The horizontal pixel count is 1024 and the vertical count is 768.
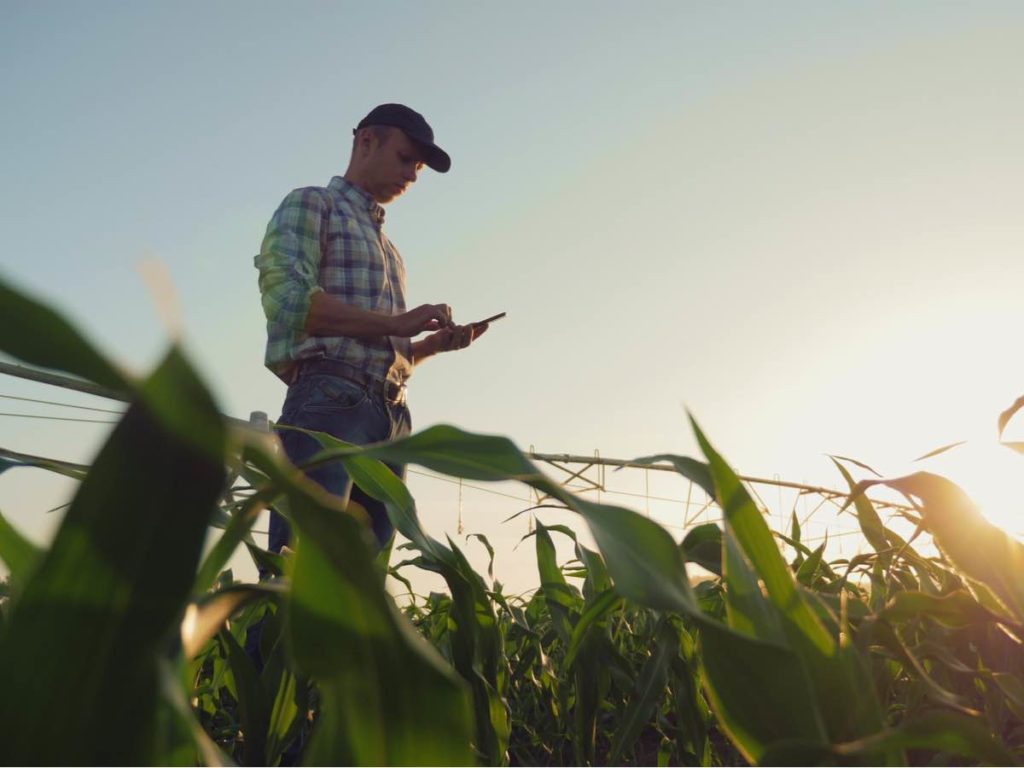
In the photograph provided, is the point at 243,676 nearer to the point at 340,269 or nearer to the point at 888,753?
the point at 888,753

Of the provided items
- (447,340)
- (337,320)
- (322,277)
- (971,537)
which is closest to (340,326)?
(337,320)

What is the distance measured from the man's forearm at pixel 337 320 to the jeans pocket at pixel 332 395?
0.45 ft

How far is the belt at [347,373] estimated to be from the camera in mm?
2135

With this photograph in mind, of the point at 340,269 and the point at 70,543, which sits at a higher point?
the point at 340,269

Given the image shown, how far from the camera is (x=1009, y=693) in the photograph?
38cm

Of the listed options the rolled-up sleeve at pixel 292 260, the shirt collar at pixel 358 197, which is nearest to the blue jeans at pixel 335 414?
the rolled-up sleeve at pixel 292 260

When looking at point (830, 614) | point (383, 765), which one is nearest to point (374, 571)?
point (383, 765)

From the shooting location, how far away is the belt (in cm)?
213

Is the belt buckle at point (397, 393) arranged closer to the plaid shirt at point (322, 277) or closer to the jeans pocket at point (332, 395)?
the plaid shirt at point (322, 277)

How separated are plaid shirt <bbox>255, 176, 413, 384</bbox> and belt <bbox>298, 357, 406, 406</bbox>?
0.01 metres

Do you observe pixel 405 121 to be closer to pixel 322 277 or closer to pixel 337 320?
pixel 322 277

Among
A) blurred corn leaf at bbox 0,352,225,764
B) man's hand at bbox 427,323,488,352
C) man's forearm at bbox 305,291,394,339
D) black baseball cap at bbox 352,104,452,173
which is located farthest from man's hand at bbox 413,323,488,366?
blurred corn leaf at bbox 0,352,225,764

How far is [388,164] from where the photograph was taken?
2.63m

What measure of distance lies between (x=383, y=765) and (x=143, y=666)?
0.06 m
